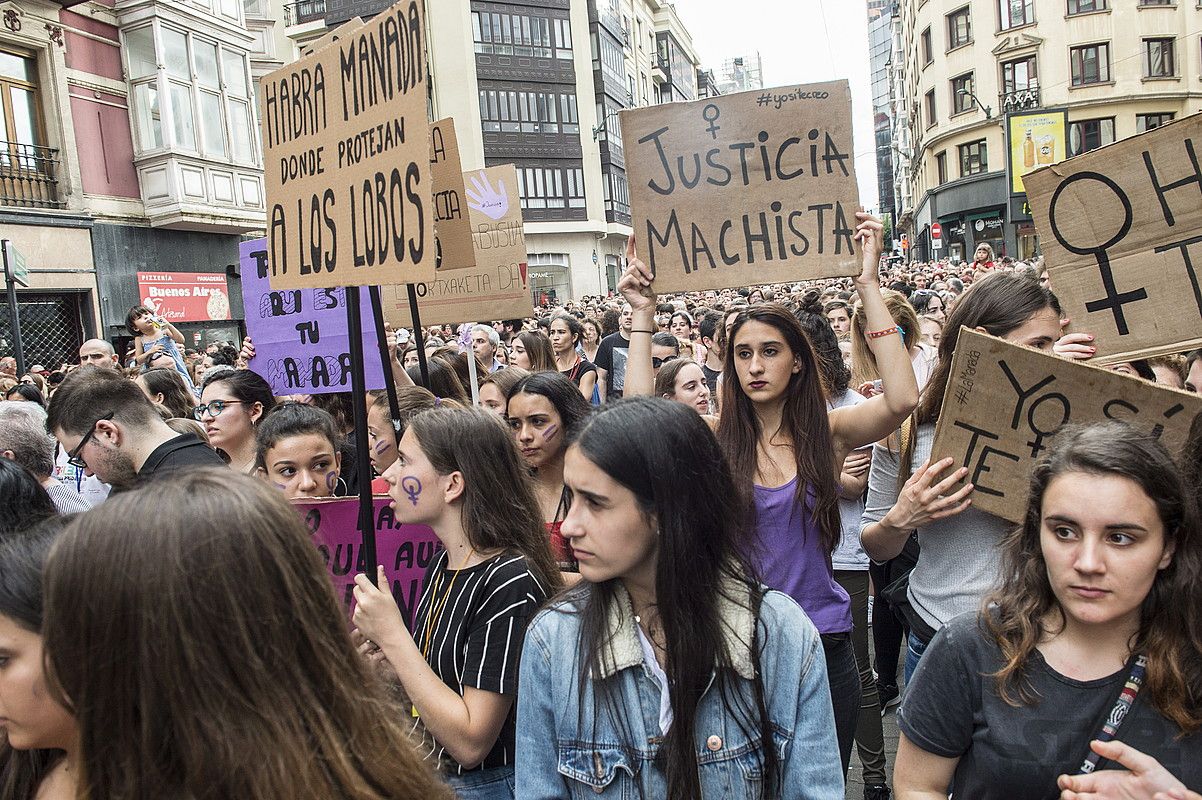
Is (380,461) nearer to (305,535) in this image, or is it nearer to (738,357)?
(738,357)

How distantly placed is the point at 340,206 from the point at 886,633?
11.0ft

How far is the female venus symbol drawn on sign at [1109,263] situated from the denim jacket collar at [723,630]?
177 cm

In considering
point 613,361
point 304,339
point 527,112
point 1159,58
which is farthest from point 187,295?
point 1159,58

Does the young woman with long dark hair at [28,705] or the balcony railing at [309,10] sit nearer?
the young woman with long dark hair at [28,705]

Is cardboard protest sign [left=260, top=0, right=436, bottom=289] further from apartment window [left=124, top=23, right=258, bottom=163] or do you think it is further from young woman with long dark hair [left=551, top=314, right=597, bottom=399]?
apartment window [left=124, top=23, right=258, bottom=163]

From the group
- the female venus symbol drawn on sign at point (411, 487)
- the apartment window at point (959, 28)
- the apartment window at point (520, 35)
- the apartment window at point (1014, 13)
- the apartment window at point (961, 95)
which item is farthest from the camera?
the apartment window at point (520, 35)

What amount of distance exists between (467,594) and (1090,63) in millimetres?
46968

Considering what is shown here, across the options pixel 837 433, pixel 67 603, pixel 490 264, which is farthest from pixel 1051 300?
pixel 490 264

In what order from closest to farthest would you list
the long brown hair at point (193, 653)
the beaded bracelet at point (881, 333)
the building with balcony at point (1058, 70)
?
the long brown hair at point (193, 653) → the beaded bracelet at point (881, 333) → the building with balcony at point (1058, 70)

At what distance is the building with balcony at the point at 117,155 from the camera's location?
16.3 metres

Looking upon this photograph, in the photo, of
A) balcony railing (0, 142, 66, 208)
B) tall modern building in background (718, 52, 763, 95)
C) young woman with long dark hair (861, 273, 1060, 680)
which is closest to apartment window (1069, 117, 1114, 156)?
balcony railing (0, 142, 66, 208)

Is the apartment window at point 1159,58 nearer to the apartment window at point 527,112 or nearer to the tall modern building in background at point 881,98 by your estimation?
the apartment window at point 527,112

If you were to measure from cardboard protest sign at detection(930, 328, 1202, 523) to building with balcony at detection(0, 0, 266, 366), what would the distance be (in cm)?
1650

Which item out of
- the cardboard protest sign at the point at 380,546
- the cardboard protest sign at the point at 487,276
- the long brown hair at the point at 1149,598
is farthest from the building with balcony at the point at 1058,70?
the long brown hair at the point at 1149,598
